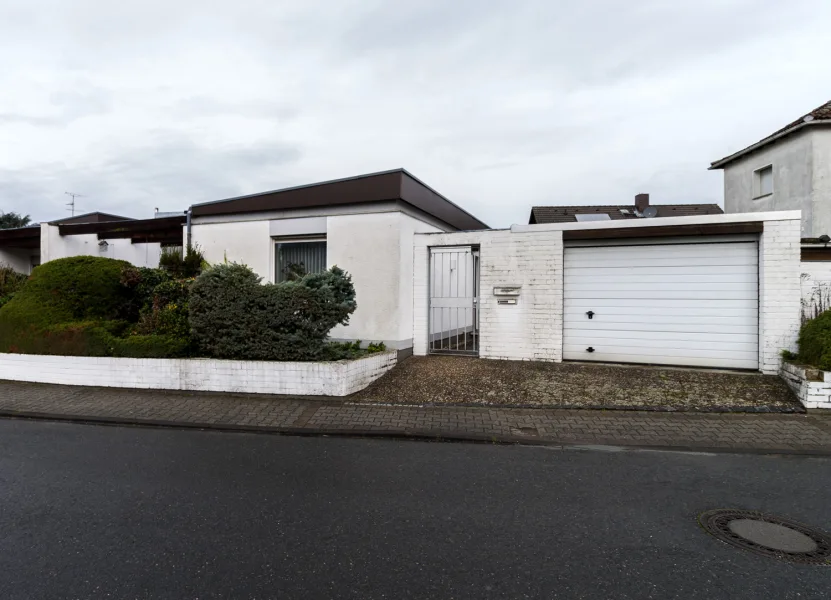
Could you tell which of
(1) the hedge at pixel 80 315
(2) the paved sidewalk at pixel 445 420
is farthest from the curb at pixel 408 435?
(1) the hedge at pixel 80 315

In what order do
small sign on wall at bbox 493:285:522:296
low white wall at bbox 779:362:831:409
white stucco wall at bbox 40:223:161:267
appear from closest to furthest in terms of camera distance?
1. low white wall at bbox 779:362:831:409
2. small sign on wall at bbox 493:285:522:296
3. white stucco wall at bbox 40:223:161:267

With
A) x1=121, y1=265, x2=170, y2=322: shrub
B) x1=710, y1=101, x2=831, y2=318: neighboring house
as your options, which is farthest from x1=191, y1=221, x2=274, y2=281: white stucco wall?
x1=710, y1=101, x2=831, y2=318: neighboring house

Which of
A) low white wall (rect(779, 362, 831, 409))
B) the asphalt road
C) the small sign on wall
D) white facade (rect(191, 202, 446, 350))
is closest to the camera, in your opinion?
the asphalt road

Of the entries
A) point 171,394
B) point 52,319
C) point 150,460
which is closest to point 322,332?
point 171,394

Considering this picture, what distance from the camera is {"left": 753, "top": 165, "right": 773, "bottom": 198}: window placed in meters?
17.4

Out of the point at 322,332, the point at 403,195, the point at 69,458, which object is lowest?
the point at 69,458

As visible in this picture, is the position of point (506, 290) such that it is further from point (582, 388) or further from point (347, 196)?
point (347, 196)

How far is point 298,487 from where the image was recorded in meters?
4.26

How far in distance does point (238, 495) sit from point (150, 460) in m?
1.60

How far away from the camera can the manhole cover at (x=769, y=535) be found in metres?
3.14

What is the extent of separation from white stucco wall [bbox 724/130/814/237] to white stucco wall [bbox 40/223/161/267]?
2066 cm

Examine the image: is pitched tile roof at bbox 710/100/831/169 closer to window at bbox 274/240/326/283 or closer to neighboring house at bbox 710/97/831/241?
neighboring house at bbox 710/97/831/241

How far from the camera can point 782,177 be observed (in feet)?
54.3

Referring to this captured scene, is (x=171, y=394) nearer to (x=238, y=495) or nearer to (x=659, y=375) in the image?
(x=238, y=495)
